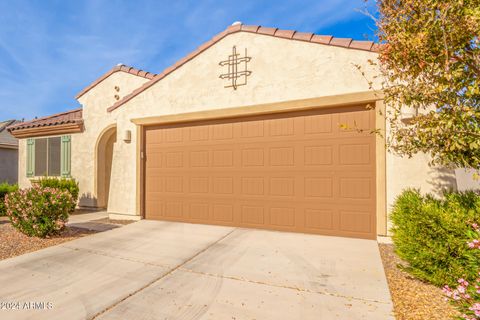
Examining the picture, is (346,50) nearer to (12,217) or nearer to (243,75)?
(243,75)

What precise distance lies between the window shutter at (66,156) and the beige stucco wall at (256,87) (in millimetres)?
4370

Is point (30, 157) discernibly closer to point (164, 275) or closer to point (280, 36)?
point (164, 275)

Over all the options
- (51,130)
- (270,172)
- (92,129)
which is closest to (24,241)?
(270,172)

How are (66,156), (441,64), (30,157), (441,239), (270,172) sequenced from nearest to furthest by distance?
(441,64) → (441,239) → (270,172) → (66,156) → (30,157)

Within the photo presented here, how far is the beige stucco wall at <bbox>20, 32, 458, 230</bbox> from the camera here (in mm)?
5379

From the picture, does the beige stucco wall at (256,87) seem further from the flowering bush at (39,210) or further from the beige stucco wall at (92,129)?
the flowering bush at (39,210)

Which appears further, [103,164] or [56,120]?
[56,120]

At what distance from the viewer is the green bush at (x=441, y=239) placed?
3049 millimetres

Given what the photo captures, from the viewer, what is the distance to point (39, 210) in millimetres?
5883

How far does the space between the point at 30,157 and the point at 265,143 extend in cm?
1177

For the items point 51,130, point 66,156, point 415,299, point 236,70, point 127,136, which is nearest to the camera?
point 415,299

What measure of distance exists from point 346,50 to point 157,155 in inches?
230

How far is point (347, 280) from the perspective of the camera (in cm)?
362

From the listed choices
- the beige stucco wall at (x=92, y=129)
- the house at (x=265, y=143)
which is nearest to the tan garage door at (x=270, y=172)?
the house at (x=265, y=143)
